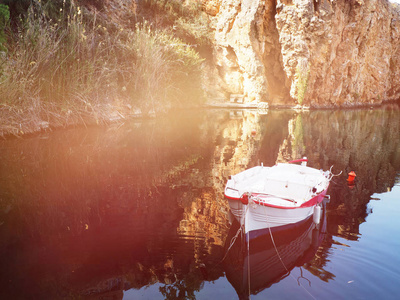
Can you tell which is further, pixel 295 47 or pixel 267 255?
pixel 295 47

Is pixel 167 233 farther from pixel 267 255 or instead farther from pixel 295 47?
pixel 295 47

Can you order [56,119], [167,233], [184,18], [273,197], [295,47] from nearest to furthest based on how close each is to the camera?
[167,233], [273,197], [56,119], [295,47], [184,18]

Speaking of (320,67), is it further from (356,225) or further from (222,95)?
(356,225)

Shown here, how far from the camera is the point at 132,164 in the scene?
10852 mm

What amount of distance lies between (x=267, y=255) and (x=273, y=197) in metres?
1.18

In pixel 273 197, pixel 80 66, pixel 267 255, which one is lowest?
pixel 267 255

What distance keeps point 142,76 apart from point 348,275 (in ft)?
57.7

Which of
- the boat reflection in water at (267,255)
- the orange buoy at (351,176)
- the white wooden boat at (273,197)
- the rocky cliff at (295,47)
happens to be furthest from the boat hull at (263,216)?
the rocky cliff at (295,47)

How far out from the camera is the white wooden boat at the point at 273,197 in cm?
562

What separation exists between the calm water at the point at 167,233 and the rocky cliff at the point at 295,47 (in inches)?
807

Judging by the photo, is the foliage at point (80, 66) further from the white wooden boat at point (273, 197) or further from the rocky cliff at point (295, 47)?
the white wooden boat at point (273, 197)

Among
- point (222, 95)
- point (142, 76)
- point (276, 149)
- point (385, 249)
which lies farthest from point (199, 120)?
point (385, 249)

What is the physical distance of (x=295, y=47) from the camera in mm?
30516

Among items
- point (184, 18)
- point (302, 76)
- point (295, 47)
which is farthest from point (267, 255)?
point (184, 18)
